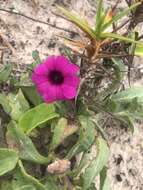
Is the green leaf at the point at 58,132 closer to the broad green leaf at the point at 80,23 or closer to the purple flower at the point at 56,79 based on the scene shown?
the purple flower at the point at 56,79

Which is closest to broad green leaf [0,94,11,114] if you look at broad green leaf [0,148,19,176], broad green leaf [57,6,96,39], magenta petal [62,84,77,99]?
broad green leaf [0,148,19,176]

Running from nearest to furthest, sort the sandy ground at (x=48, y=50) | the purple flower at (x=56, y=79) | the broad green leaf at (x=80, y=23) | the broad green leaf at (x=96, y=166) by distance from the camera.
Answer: the broad green leaf at (x=80, y=23) → the purple flower at (x=56, y=79) → the broad green leaf at (x=96, y=166) → the sandy ground at (x=48, y=50)

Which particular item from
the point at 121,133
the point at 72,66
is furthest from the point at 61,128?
the point at 121,133

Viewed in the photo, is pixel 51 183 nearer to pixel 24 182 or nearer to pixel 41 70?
pixel 24 182

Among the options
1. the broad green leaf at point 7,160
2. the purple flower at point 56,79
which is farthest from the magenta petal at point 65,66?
the broad green leaf at point 7,160

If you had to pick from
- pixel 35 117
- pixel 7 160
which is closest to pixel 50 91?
pixel 35 117

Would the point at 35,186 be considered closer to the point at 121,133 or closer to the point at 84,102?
the point at 84,102

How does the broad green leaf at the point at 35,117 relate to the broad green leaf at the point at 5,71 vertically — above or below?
below
